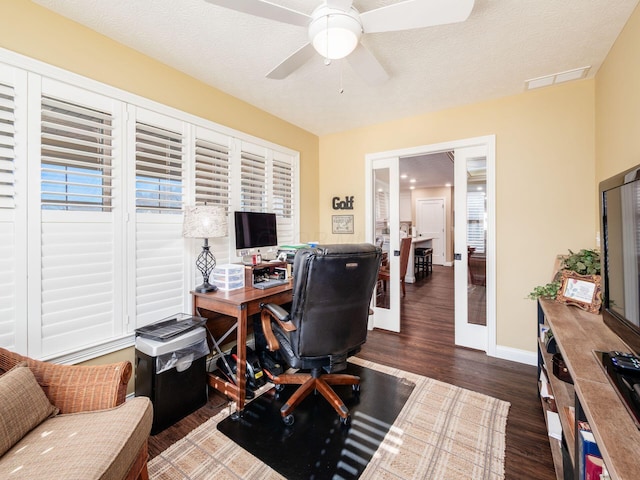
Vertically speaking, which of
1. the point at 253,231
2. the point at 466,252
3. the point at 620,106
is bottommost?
the point at 466,252

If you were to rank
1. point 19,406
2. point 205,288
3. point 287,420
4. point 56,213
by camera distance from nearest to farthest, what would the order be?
point 19,406 < point 56,213 < point 287,420 < point 205,288

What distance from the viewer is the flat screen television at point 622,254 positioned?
1.03 m

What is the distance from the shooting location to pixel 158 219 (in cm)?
209

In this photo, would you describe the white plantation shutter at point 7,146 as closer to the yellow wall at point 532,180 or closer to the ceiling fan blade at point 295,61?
the ceiling fan blade at point 295,61

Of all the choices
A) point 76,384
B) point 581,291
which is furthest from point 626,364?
point 76,384

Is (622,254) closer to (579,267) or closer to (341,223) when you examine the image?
(579,267)

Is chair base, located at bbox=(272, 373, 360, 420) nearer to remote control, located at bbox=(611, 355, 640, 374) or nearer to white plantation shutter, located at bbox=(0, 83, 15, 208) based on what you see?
remote control, located at bbox=(611, 355, 640, 374)

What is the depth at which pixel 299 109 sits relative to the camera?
295 centimetres

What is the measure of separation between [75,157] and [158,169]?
48 centimetres

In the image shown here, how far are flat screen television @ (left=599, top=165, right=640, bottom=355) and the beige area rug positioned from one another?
942 millimetres

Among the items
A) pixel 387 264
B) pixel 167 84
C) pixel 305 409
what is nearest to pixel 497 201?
pixel 387 264

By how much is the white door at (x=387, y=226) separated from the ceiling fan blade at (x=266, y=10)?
214cm

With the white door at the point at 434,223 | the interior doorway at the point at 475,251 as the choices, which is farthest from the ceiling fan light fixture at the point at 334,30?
the white door at the point at 434,223

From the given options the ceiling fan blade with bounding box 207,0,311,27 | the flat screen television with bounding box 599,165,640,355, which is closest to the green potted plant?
the flat screen television with bounding box 599,165,640,355
